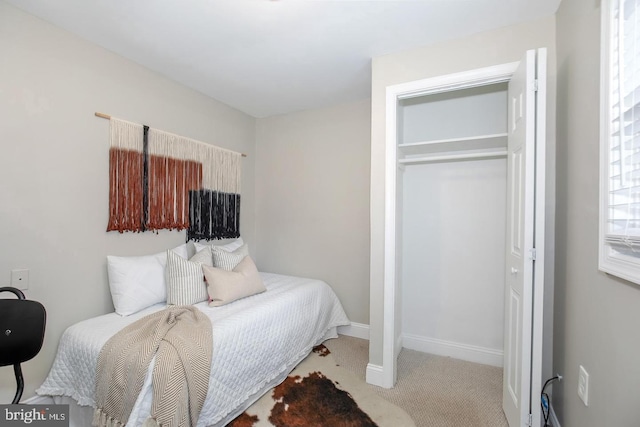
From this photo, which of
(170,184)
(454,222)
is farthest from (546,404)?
(170,184)

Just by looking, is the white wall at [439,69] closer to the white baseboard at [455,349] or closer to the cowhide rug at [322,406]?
the cowhide rug at [322,406]

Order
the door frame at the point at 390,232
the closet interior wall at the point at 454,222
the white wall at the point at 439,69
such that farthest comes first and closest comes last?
the closet interior wall at the point at 454,222 → the door frame at the point at 390,232 → the white wall at the point at 439,69

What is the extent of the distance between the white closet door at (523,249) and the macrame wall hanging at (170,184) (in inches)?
101

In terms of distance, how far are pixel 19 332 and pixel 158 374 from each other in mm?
628

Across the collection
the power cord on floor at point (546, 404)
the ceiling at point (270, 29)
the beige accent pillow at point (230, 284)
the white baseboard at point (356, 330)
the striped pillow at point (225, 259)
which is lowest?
the white baseboard at point (356, 330)

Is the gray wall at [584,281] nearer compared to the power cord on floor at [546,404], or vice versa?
the gray wall at [584,281]

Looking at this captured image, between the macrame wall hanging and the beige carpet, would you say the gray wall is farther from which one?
the macrame wall hanging

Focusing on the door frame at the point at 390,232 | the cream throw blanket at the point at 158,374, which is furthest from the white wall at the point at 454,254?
the cream throw blanket at the point at 158,374

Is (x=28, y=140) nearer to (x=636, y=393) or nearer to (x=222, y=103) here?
(x=222, y=103)

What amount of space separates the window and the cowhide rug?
4.74ft

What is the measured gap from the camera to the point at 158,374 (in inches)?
56.5

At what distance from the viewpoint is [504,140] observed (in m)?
2.26

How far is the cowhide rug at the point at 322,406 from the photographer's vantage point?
1.81 m

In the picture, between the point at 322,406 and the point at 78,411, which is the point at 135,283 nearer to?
the point at 78,411
